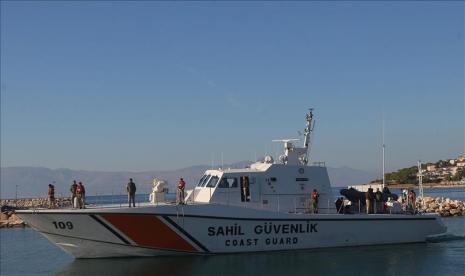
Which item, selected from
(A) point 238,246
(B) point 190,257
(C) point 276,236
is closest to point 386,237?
(C) point 276,236

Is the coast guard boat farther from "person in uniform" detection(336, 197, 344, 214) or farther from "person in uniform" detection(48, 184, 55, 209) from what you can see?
"person in uniform" detection(48, 184, 55, 209)

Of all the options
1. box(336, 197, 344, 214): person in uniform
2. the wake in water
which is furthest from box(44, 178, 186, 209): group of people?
the wake in water

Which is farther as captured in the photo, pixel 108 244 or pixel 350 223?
pixel 350 223

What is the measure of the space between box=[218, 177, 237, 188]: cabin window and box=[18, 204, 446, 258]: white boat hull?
3.05 ft

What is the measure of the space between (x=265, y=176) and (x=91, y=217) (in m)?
5.41

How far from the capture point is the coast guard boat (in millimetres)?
17109

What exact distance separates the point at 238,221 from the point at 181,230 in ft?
5.58

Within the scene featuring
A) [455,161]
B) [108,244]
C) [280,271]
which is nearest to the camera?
[280,271]

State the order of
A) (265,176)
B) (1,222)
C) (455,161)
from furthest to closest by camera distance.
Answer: (455,161), (1,222), (265,176)

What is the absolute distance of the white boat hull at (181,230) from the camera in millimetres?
17000

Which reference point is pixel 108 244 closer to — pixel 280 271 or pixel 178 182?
pixel 178 182

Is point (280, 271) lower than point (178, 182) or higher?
lower

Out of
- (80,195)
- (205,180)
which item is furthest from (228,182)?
(80,195)

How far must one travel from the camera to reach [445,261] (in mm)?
17594
